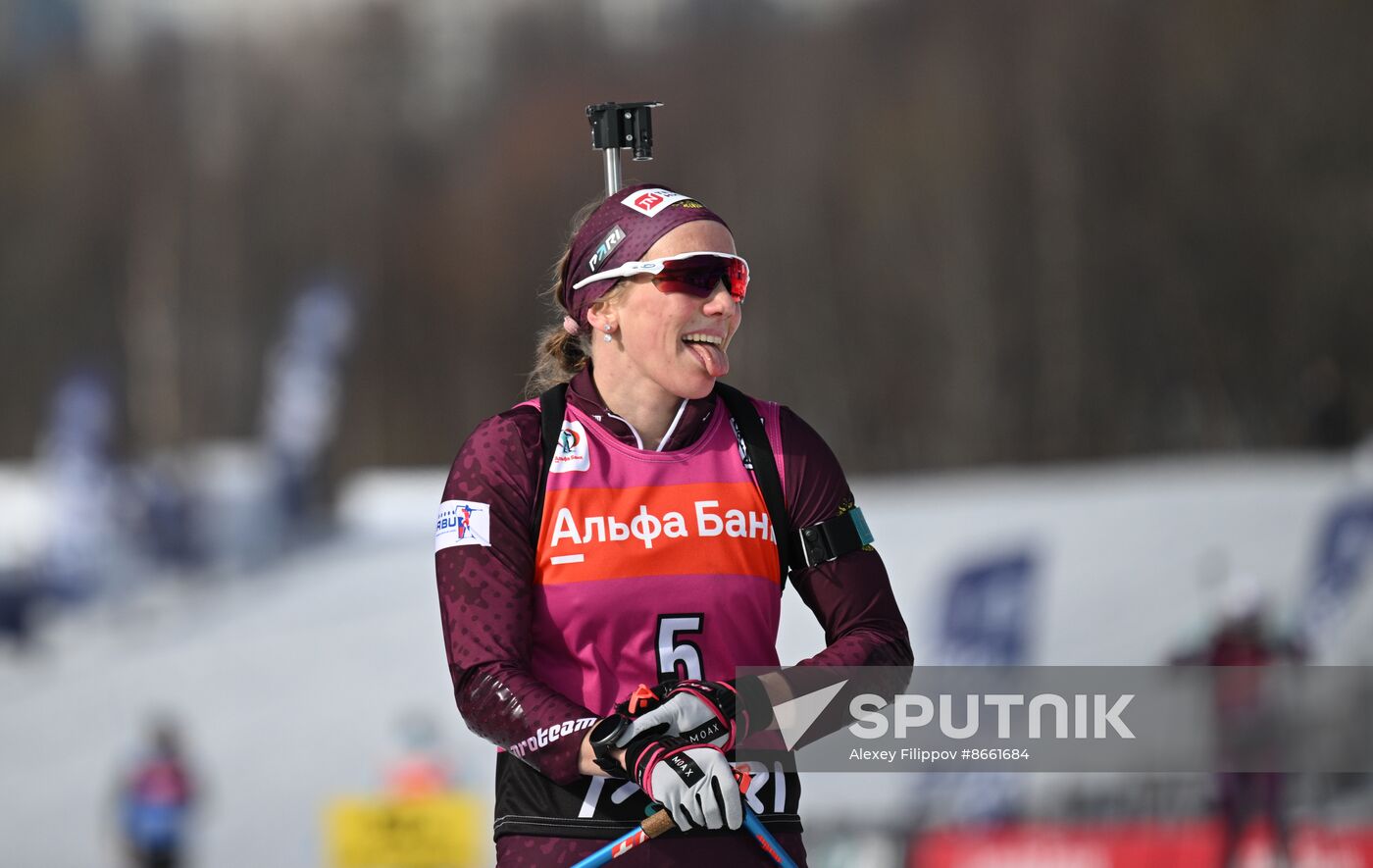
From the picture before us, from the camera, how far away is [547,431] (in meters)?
2.38

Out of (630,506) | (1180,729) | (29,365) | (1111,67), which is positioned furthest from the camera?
(29,365)

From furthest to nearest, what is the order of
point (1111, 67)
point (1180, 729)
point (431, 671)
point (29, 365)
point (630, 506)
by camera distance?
point (29, 365) < point (1111, 67) < point (431, 671) < point (1180, 729) < point (630, 506)

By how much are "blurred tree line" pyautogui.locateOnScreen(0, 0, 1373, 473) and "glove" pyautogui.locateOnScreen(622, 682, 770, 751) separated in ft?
39.0

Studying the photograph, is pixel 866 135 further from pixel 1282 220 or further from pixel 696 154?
pixel 1282 220

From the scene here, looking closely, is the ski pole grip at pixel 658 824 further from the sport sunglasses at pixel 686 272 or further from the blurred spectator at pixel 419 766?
the blurred spectator at pixel 419 766

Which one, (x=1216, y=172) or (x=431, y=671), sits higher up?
(x=1216, y=172)

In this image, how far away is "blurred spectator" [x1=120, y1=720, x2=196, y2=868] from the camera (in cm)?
1193

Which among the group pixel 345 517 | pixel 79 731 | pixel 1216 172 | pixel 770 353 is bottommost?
pixel 79 731

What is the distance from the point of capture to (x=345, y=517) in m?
16.6

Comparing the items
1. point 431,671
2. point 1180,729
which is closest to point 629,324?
point 1180,729

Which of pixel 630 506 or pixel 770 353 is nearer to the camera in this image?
pixel 630 506

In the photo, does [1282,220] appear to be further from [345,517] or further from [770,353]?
[345,517]

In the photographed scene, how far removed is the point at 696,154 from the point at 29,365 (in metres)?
7.14

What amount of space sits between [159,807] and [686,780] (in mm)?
10656
